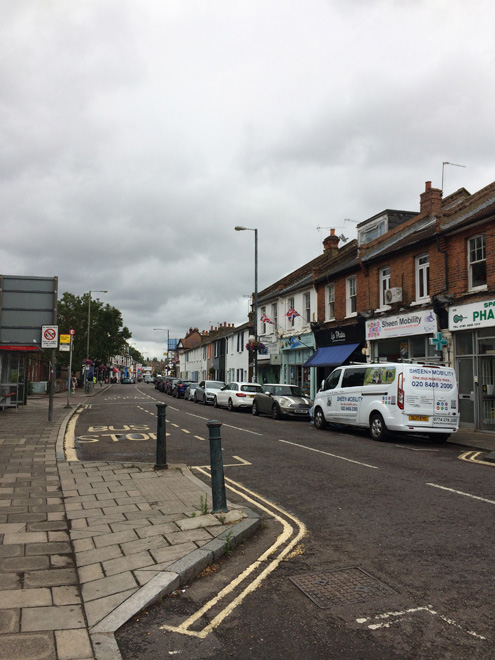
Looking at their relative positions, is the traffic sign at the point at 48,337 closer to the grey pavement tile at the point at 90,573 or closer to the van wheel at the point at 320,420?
the van wheel at the point at 320,420

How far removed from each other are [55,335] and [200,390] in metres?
17.6

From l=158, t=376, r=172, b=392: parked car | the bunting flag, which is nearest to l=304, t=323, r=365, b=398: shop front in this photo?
the bunting flag

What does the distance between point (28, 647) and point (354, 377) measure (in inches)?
524

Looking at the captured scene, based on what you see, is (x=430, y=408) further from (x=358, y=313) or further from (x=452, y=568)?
(x=358, y=313)

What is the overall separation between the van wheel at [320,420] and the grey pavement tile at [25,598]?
1406 cm

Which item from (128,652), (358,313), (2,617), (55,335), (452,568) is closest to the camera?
(128,652)

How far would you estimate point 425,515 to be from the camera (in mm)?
6336

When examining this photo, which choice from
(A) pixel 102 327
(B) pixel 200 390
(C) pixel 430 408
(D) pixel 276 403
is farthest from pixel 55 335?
(A) pixel 102 327

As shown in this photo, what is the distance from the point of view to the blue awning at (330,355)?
24.9m

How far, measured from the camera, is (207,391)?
103 ft

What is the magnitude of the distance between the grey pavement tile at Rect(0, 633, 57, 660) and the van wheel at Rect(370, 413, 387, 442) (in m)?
11.8

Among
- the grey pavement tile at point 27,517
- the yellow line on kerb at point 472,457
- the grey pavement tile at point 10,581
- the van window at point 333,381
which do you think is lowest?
the yellow line on kerb at point 472,457

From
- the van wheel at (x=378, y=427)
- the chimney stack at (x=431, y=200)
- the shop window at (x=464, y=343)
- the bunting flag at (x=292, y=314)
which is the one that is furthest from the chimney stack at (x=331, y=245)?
the van wheel at (x=378, y=427)

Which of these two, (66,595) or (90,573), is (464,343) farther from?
(66,595)
